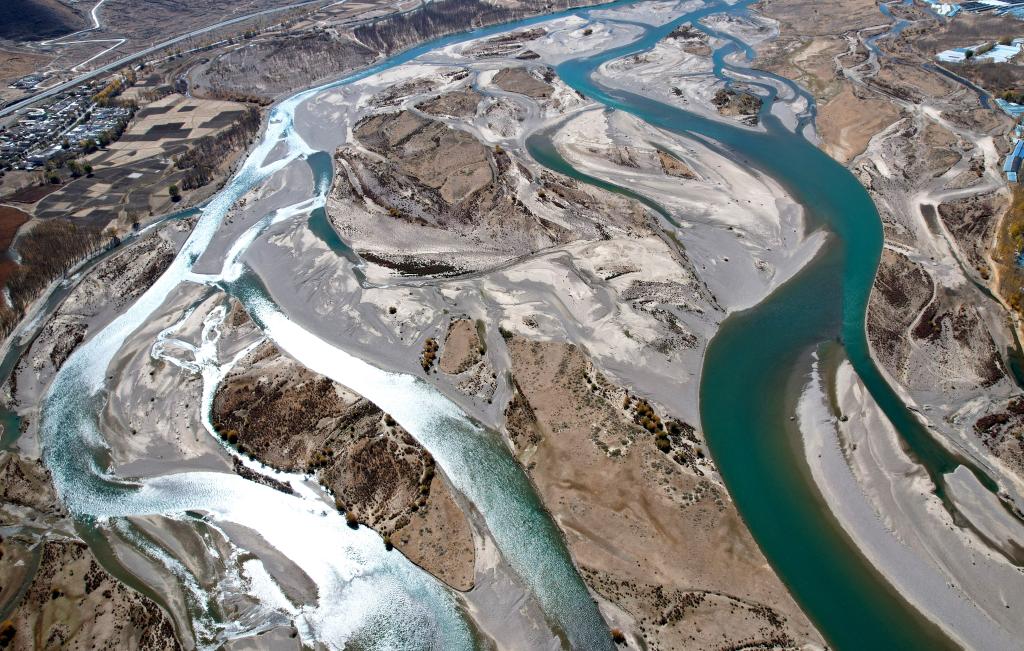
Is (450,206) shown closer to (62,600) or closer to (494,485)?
(494,485)

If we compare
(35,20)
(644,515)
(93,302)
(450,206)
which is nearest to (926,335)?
(644,515)

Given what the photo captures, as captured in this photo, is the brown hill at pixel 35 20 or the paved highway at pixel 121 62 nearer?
the paved highway at pixel 121 62

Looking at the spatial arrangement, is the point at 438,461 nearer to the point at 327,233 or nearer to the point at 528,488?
the point at 528,488

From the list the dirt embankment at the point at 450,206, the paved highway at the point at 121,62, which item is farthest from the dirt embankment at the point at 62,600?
the paved highway at the point at 121,62

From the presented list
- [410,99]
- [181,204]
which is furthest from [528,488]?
[410,99]

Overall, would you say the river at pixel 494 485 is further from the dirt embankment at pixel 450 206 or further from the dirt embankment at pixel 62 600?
the dirt embankment at pixel 450 206

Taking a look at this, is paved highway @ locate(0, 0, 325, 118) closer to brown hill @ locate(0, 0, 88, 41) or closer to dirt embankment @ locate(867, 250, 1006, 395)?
brown hill @ locate(0, 0, 88, 41)

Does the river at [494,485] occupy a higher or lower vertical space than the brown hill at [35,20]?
lower
